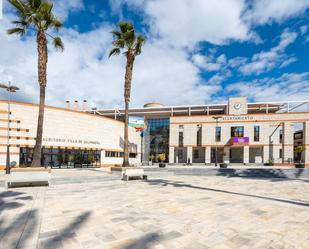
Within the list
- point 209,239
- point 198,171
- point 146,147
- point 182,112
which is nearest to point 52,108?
point 198,171

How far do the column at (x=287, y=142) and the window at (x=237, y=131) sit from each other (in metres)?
8.46

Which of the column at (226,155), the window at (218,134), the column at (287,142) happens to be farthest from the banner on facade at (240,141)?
the column at (287,142)

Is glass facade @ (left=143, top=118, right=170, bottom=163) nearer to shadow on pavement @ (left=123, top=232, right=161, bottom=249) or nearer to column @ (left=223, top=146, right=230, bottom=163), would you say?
column @ (left=223, top=146, right=230, bottom=163)

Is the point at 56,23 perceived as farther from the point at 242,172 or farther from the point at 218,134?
the point at 218,134

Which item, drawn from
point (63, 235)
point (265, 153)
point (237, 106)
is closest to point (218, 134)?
point (237, 106)

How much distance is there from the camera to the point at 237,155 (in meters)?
48.2

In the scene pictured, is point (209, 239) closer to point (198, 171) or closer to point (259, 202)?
point (259, 202)

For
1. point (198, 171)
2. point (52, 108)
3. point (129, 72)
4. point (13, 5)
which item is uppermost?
point (13, 5)

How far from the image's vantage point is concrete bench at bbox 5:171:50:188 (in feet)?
42.1

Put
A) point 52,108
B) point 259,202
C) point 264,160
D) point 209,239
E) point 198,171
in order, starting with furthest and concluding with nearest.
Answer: point 264,160, point 52,108, point 198,171, point 259,202, point 209,239

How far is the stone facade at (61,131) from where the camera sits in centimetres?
2561

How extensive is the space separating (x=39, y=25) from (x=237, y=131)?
43164 mm

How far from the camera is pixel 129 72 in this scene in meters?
20.1

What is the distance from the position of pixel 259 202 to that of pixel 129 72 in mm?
15595
